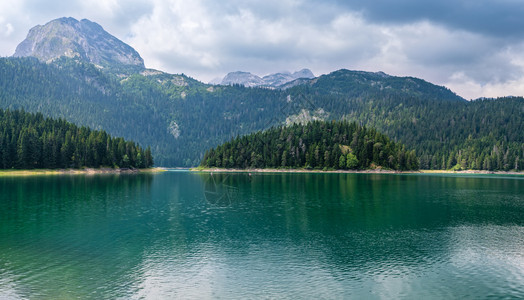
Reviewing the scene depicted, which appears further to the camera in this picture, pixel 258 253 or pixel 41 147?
pixel 41 147

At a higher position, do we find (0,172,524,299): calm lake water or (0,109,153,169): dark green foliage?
(0,109,153,169): dark green foliage

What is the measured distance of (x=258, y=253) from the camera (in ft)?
118

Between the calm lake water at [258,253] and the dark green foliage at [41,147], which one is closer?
the calm lake water at [258,253]

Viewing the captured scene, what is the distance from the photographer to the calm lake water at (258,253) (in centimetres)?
2648

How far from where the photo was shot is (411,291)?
2658 centimetres

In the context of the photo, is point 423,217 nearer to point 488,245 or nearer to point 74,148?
point 488,245

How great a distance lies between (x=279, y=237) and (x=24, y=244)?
28974mm

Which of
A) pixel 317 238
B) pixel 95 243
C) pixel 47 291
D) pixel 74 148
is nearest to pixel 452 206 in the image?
pixel 317 238

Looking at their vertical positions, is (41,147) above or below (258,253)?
above

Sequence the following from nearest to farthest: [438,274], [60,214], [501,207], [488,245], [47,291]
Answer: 1. [47,291]
2. [438,274]
3. [488,245]
4. [60,214]
5. [501,207]

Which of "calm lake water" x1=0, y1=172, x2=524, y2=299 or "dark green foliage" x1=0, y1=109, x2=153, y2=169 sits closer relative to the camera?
"calm lake water" x1=0, y1=172, x2=524, y2=299

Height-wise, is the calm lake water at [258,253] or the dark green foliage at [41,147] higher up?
the dark green foliage at [41,147]

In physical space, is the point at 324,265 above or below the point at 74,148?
below

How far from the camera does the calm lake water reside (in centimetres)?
2648
